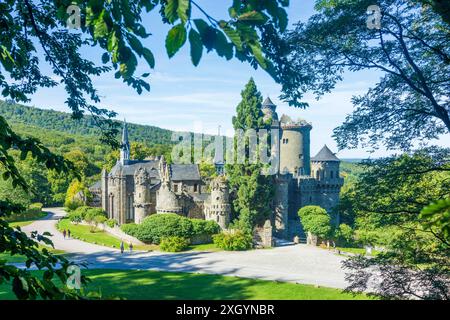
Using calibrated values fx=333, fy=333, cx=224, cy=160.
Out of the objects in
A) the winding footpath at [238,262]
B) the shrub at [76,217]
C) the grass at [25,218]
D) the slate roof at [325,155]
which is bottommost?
the winding footpath at [238,262]

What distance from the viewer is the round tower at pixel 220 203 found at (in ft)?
133

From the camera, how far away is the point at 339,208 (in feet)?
35.8

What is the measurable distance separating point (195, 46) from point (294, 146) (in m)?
48.2

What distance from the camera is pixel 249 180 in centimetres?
3950

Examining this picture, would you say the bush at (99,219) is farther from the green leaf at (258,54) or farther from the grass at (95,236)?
the green leaf at (258,54)

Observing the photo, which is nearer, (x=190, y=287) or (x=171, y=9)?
(x=171, y=9)

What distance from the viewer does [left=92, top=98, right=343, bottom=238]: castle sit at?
40906 mm

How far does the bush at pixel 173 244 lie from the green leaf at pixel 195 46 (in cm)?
3358


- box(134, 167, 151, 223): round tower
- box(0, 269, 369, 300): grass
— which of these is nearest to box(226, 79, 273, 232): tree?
box(134, 167, 151, 223): round tower

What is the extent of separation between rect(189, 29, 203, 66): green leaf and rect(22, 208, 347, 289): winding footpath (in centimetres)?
2320

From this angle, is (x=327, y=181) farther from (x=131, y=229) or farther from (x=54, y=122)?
(x=54, y=122)

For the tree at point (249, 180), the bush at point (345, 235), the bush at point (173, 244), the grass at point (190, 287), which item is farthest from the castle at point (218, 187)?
the grass at point (190, 287)

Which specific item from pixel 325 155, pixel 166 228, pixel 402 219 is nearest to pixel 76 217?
pixel 166 228

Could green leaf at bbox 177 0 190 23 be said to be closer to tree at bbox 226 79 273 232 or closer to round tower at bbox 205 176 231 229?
tree at bbox 226 79 273 232
